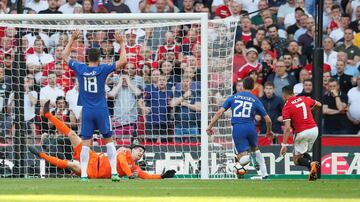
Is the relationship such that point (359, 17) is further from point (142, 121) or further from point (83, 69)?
point (83, 69)

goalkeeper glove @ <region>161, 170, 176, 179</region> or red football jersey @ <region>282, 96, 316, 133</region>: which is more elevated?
red football jersey @ <region>282, 96, 316, 133</region>

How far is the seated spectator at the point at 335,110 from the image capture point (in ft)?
77.2

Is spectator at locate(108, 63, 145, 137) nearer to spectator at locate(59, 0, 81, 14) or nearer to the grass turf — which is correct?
spectator at locate(59, 0, 81, 14)

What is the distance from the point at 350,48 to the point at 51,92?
6.41 meters

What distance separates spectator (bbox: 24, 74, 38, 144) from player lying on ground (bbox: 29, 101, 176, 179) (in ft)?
4.76

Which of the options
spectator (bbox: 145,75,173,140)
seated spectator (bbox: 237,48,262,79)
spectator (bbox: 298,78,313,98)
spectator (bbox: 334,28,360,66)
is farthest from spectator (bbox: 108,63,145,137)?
spectator (bbox: 334,28,360,66)

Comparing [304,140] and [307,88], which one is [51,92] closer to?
[307,88]

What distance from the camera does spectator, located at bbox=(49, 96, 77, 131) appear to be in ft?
73.7

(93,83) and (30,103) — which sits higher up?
(93,83)

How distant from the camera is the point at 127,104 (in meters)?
22.4

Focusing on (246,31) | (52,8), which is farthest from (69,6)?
(246,31)

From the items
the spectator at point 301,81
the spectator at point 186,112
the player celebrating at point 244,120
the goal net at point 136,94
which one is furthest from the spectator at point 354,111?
the player celebrating at point 244,120

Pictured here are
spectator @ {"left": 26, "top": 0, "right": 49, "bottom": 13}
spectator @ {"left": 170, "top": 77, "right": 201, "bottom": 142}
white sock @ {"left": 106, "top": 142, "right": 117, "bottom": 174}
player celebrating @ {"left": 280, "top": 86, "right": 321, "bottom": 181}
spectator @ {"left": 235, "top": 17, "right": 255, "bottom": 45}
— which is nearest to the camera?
white sock @ {"left": 106, "top": 142, "right": 117, "bottom": 174}

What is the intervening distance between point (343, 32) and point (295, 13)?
112cm
